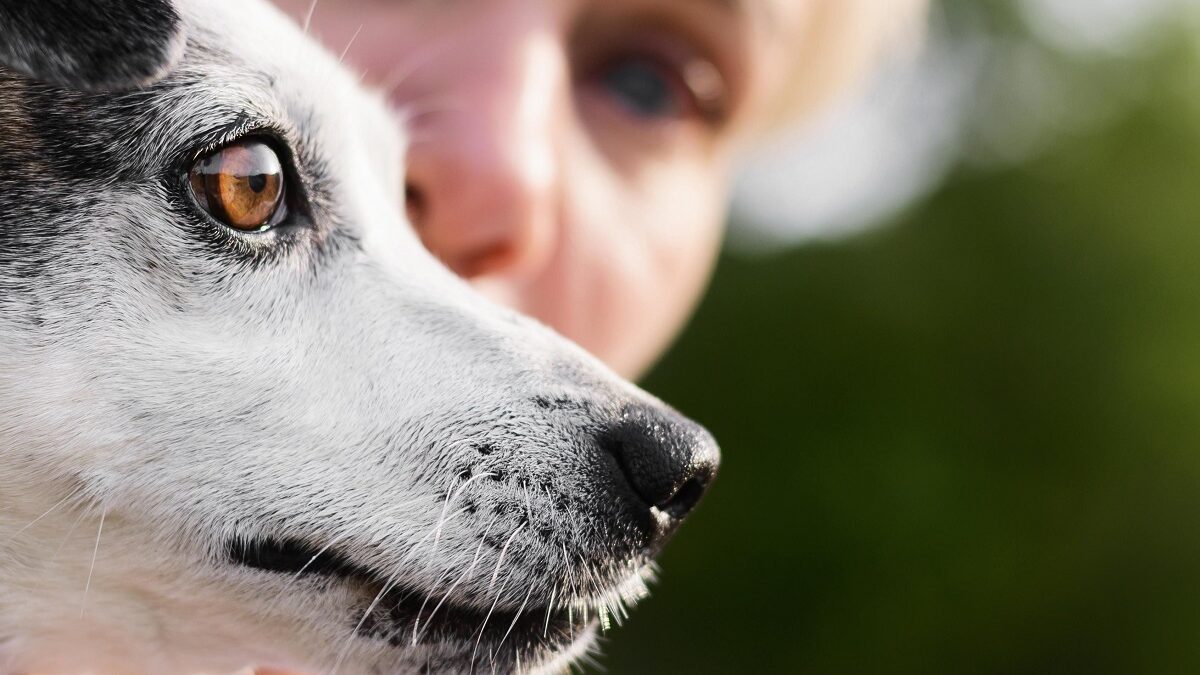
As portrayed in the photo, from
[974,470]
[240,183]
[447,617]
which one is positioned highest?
[240,183]

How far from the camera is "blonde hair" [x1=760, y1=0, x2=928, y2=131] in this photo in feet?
13.7

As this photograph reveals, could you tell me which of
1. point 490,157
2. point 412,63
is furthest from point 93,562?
point 412,63

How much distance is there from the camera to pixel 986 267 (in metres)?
15.2

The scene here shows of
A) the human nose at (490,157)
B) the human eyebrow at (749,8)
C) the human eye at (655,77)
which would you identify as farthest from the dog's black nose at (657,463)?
the human eyebrow at (749,8)

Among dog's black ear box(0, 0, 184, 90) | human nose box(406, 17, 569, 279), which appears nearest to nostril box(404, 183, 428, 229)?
human nose box(406, 17, 569, 279)

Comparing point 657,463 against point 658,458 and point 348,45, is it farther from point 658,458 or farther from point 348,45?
point 348,45

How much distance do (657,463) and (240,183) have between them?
3.13 feet

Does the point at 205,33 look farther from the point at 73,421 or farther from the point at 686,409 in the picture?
the point at 686,409

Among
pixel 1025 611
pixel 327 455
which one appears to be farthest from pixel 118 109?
pixel 1025 611

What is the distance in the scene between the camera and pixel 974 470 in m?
13.6

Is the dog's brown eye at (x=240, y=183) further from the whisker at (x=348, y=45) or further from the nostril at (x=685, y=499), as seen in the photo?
the nostril at (x=685, y=499)

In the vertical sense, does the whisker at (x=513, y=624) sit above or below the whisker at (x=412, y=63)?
below

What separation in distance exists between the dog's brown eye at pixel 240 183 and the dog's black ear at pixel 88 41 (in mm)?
200

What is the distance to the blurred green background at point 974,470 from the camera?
13.4 meters
